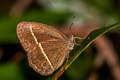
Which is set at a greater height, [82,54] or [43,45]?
[43,45]

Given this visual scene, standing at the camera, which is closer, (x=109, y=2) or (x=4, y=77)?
(x=4, y=77)

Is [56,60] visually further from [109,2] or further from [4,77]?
[109,2]

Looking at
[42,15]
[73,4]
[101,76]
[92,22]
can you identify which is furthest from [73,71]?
[73,4]

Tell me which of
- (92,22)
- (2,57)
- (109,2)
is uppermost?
(109,2)

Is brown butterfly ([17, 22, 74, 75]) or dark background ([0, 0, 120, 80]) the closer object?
brown butterfly ([17, 22, 74, 75])

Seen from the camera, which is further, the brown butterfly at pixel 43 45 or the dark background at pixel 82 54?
the dark background at pixel 82 54

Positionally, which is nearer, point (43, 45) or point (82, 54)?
point (43, 45)

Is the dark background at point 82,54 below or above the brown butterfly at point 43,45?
below

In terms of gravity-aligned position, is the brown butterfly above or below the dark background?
above
